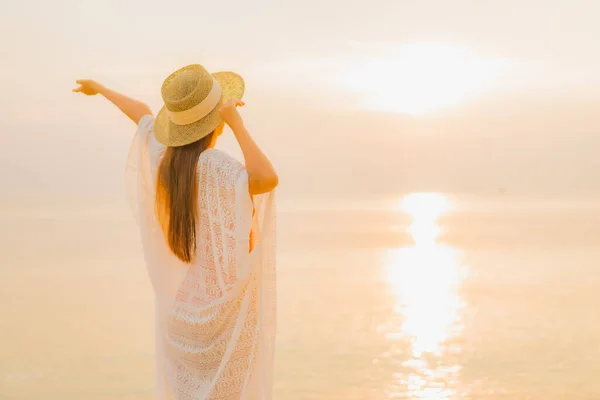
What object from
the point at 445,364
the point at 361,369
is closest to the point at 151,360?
the point at 361,369

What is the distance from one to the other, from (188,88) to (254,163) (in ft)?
1.34

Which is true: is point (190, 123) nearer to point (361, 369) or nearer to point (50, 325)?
point (361, 369)

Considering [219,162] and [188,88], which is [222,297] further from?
[188,88]

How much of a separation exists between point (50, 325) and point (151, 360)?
1819mm

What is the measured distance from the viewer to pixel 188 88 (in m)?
2.83

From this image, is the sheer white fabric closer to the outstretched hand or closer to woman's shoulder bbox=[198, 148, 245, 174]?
woman's shoulder bbox=[198, 148, 245, 174]

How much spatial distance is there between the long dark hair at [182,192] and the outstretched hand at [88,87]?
47cm

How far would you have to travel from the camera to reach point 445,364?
700 centimetres

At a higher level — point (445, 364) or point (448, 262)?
point (448, 262)

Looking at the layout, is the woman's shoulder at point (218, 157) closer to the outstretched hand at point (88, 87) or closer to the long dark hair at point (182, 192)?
the long dark hair at point (182, 192)

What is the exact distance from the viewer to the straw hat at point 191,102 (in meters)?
2.80

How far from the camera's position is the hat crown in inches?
110

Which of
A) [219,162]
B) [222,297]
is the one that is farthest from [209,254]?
[219,162]

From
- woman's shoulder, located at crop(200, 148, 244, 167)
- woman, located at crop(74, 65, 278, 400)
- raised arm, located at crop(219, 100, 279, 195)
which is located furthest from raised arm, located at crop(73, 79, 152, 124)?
raised arm, located at crop(219, 100, 279, 195)
